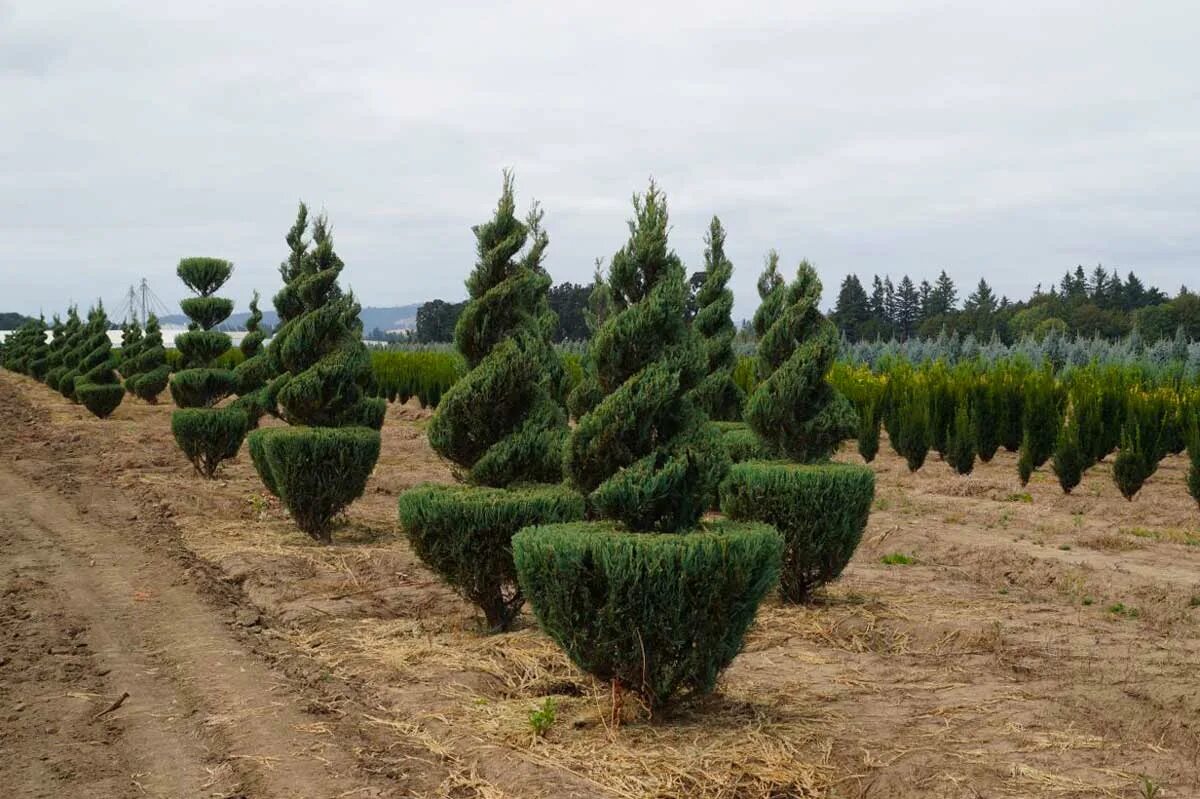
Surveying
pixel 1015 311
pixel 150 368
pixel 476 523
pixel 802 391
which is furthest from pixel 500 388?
pixel 1015 311

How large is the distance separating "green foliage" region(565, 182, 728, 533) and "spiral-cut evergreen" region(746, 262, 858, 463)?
8.94ft

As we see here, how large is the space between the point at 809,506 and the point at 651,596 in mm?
3130

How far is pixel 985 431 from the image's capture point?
16.9m

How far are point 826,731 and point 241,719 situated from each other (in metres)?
3.14

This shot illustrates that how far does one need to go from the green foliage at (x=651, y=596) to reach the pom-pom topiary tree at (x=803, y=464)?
2548mm

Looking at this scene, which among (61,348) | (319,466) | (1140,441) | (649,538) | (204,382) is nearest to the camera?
(649,538)

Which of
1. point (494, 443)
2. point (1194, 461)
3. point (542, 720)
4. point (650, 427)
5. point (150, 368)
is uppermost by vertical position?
point (150, 368)

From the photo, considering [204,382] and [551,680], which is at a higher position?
[204,382]

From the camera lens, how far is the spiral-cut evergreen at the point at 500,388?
723 cm

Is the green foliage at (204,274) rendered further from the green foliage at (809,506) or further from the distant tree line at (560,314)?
the distant tree line at (560,314)

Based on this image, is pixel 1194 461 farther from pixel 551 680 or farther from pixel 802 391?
pixel 551 680

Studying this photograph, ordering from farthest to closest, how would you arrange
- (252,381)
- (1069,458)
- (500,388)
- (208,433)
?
(252,381) → (208,433) → (1069,458) → (500,388)

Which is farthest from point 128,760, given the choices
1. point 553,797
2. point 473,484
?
point 473,484

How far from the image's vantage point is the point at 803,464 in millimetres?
8188
